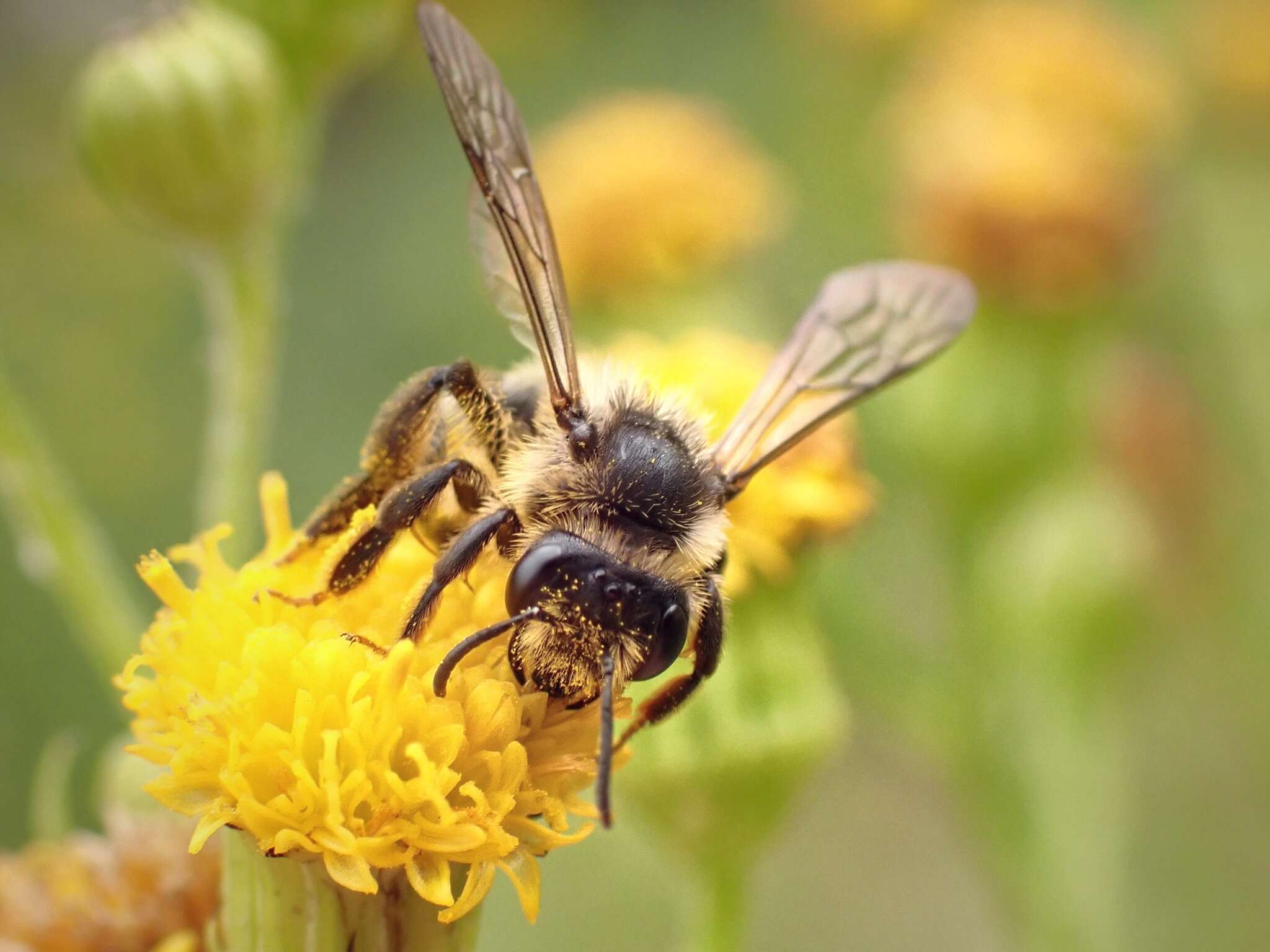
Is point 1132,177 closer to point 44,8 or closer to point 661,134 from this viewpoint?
point 661,134

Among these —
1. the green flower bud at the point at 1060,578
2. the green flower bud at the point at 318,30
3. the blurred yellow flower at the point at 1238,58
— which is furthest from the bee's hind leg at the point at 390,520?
the blurred yellow flower at the point at 1238,58

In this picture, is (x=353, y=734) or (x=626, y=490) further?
(x=626, y=490)

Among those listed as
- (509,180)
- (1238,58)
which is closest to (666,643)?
(509,180)

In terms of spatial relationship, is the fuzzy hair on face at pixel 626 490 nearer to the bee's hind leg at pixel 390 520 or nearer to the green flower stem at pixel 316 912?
the bee's hind leg at pixel 390 520

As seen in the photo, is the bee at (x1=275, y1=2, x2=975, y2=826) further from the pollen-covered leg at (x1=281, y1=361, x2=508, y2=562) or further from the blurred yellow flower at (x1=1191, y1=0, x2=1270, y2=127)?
the blurred yellow flower at (x1=1191, y1=0, x2=1270, y2=127)

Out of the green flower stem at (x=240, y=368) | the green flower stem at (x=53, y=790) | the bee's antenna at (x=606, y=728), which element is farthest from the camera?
the green flower stem at (x=240, y=368)

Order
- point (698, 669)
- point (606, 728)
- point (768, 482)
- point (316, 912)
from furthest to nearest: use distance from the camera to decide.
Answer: point (768, 482) → point (698, 669) → point (316, 912) → point (606, 728)

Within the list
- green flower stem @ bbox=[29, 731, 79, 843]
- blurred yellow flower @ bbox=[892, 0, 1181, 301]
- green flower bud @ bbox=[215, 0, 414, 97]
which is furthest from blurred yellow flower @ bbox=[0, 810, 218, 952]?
blurred yellow flower @ bbox=[892, 0, 1181, 301]

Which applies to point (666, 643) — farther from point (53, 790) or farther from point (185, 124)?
point (185, 124)
